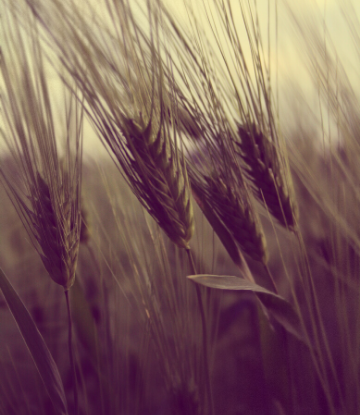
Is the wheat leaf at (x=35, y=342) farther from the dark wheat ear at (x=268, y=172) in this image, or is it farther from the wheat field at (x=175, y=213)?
the dark wheat ear at (x=268, y=172)

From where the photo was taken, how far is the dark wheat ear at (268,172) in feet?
1.11

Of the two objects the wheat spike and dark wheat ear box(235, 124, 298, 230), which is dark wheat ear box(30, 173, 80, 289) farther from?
dark wheat ear box(235, 124, 298, 230)

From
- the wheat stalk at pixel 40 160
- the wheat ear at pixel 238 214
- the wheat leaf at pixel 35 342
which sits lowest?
the wheat leaf at pixel 35 342

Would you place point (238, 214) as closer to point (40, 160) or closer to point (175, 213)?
point (175, 213)

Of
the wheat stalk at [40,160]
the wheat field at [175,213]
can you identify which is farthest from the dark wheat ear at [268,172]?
the wheat stalk at [40,160]

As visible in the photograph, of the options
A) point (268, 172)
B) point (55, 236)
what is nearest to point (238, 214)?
point (268, 172)

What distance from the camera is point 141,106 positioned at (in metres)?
0.32

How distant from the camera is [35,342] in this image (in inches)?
12.9

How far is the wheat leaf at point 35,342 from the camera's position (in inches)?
12.4

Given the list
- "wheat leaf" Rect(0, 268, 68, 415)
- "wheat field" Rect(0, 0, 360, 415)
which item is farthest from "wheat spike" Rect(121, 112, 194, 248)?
"wheat leaf" Rect(0, 268, 68, 415)

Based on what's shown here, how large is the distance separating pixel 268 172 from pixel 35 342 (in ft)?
1.01

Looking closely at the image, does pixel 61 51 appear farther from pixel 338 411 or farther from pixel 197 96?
pixel 338 411

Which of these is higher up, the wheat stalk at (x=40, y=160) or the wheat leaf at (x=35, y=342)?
the wheat stalk at (x=40, y=160)

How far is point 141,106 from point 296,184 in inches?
10.9
